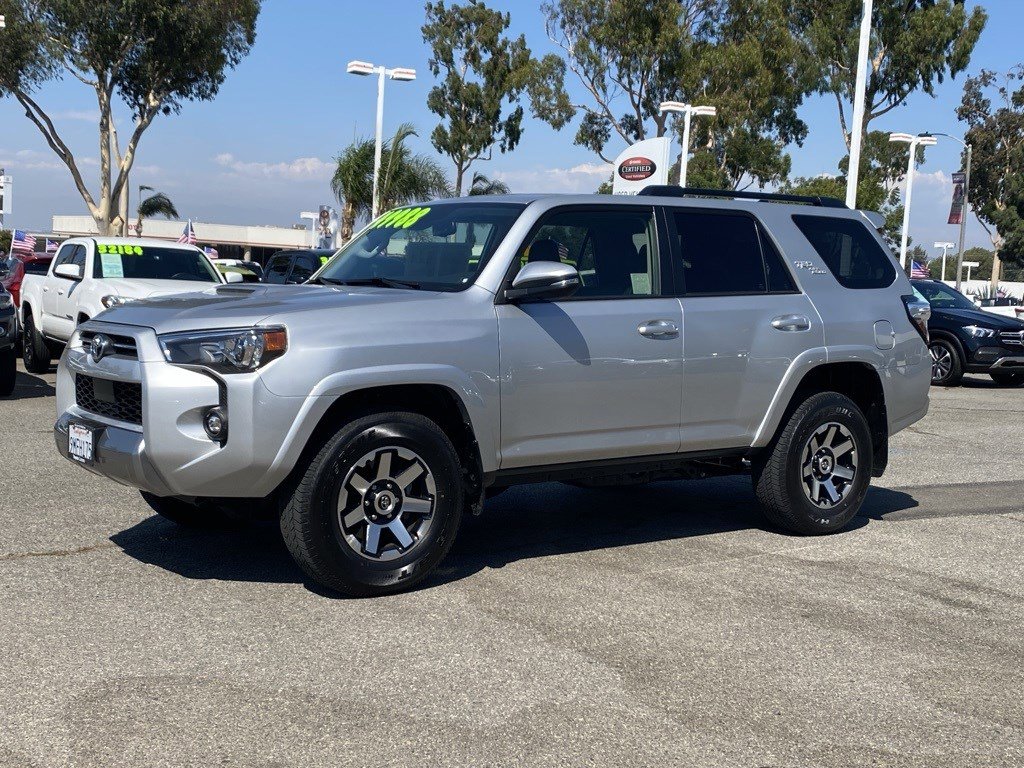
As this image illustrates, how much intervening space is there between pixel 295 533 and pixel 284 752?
5.07 ft

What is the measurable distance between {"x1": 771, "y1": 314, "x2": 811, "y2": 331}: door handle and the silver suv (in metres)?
0.02

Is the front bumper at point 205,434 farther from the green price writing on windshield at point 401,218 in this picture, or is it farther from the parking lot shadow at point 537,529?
the green price writing on windshield at point 401,218

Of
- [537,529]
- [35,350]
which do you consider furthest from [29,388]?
[537,529]

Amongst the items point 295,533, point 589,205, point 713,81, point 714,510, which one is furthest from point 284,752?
point 713,81

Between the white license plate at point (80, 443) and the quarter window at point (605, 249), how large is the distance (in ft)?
7.36

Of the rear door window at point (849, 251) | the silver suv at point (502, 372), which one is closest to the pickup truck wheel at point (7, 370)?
the silver suv at point (502, 372)

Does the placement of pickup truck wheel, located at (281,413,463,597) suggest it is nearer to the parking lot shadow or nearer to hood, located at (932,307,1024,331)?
the parking lot shadow

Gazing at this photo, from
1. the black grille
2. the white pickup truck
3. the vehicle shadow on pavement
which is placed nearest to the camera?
the black grille

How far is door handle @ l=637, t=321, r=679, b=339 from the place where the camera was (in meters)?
6.06

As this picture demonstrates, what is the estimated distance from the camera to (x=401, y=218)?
656cm

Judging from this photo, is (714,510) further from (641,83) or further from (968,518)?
(641,83)

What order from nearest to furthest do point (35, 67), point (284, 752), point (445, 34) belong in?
point (284, 752) → point (35, 67) → point (445, 34)

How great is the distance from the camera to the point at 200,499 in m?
5.34

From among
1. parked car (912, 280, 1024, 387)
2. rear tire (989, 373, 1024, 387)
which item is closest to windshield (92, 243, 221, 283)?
parked car (912, 280, 1024, 387)
